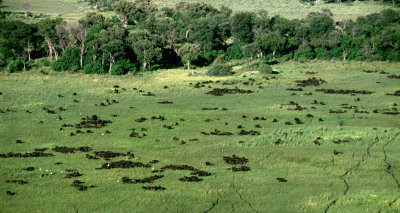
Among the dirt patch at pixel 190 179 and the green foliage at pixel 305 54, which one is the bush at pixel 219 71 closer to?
the green foliage at pixel 305 54

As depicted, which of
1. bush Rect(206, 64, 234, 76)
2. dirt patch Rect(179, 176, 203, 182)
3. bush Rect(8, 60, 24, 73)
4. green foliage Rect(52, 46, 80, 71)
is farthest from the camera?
green foliage Rect(52, 46, 80, 71)

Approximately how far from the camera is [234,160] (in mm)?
39250

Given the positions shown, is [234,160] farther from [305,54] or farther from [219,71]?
[305,54]

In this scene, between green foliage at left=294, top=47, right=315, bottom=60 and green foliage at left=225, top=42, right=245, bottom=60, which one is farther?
green foliage at left=225, top=42, right=245, bottom=60

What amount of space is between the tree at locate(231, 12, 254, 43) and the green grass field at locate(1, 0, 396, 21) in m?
35.3

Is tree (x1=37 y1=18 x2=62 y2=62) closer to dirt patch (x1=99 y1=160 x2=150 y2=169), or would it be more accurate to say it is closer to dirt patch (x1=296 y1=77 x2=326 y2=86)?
dirt patch (x1=296 y1=77 x2=326 y2=86)

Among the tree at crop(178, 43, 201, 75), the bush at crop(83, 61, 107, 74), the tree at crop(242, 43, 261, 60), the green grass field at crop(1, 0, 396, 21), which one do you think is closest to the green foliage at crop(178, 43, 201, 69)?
the tree at crop(178, 43, 201, 75)

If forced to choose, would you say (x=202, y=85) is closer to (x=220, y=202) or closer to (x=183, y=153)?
(x=183, y=153)

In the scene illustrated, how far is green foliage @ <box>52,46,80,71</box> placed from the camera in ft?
296

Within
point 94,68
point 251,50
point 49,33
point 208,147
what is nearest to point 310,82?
point 251,50

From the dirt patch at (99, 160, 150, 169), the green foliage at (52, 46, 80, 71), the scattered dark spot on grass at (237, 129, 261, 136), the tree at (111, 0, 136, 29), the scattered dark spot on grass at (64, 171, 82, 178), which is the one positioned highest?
the tree at (111, 0, 136, 29)

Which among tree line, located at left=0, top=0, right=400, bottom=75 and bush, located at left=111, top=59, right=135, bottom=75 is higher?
tree line, located at left=0, top=0, right=400, bottom=75

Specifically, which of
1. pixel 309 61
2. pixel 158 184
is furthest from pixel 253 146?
pixel 309 61

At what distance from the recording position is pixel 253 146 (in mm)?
44125
